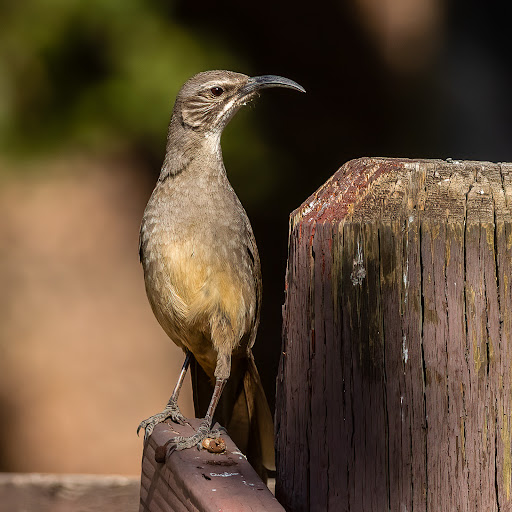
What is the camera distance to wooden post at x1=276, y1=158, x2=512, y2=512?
4.96 ft

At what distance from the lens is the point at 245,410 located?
361 cm

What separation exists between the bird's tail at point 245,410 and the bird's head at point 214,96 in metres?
1.05

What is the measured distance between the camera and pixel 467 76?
784 cm

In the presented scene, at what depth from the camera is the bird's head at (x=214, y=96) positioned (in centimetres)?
362

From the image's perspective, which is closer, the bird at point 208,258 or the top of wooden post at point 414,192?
the top of wooden post at point 414,192

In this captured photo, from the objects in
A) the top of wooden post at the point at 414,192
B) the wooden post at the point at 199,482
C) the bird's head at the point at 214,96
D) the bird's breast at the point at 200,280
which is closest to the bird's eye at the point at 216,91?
the bird's head at the point at 214,96

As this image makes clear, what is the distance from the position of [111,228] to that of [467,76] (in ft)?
13.1

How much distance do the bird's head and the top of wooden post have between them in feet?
6.30

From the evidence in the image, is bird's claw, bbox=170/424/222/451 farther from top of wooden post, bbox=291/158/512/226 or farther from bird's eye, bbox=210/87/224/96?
bird's eye, bbox=210/87/224/96

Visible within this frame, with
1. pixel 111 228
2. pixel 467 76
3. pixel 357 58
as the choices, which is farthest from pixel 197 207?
pixel 467 76

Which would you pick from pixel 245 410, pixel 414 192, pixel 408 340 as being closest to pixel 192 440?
pixel 408 340

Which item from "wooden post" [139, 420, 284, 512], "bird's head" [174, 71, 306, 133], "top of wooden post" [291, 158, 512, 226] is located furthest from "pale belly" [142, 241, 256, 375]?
"top of wooden post" [291, 158, 512, 226]

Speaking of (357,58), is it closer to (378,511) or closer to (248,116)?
(248,116)

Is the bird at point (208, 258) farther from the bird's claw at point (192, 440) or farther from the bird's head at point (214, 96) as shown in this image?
the bird's claw at point (192, 440)
